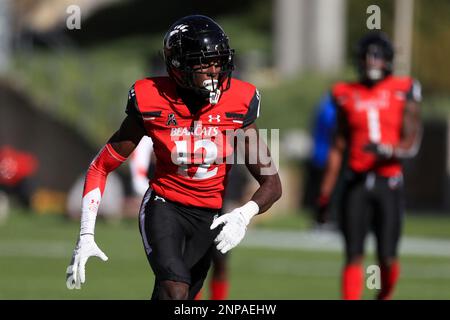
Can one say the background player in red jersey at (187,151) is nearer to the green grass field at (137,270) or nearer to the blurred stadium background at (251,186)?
the blurred stadium background at (251,186)

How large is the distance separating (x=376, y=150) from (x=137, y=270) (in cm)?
573

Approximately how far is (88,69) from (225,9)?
85.8ft

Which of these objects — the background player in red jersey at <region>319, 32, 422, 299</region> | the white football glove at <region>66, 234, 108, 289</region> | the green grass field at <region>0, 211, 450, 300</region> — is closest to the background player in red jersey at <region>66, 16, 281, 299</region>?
the white football glove at <region>66, 234, 108, 289</region>

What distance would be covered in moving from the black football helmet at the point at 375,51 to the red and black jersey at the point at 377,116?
0.11 meters

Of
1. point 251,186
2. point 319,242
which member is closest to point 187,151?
point 319,242

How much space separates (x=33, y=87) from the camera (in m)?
26.8

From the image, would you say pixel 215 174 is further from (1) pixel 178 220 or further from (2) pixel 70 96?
(2) pixel 70 96

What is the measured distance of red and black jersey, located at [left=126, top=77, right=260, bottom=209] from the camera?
7.40 metres

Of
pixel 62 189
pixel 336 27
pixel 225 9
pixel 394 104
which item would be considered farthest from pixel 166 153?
pixel 225 9

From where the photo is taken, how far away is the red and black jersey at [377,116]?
10.4m

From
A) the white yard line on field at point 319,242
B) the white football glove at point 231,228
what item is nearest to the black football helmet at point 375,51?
the white football glove at point 231,228

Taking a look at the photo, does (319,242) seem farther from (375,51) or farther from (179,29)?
(179,29)

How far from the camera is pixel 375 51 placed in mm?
10281

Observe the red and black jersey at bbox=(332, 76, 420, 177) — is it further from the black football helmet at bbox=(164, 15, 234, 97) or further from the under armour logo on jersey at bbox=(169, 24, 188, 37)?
the under armour logo on jersey at bbox=(169, 24, 188, 37)
